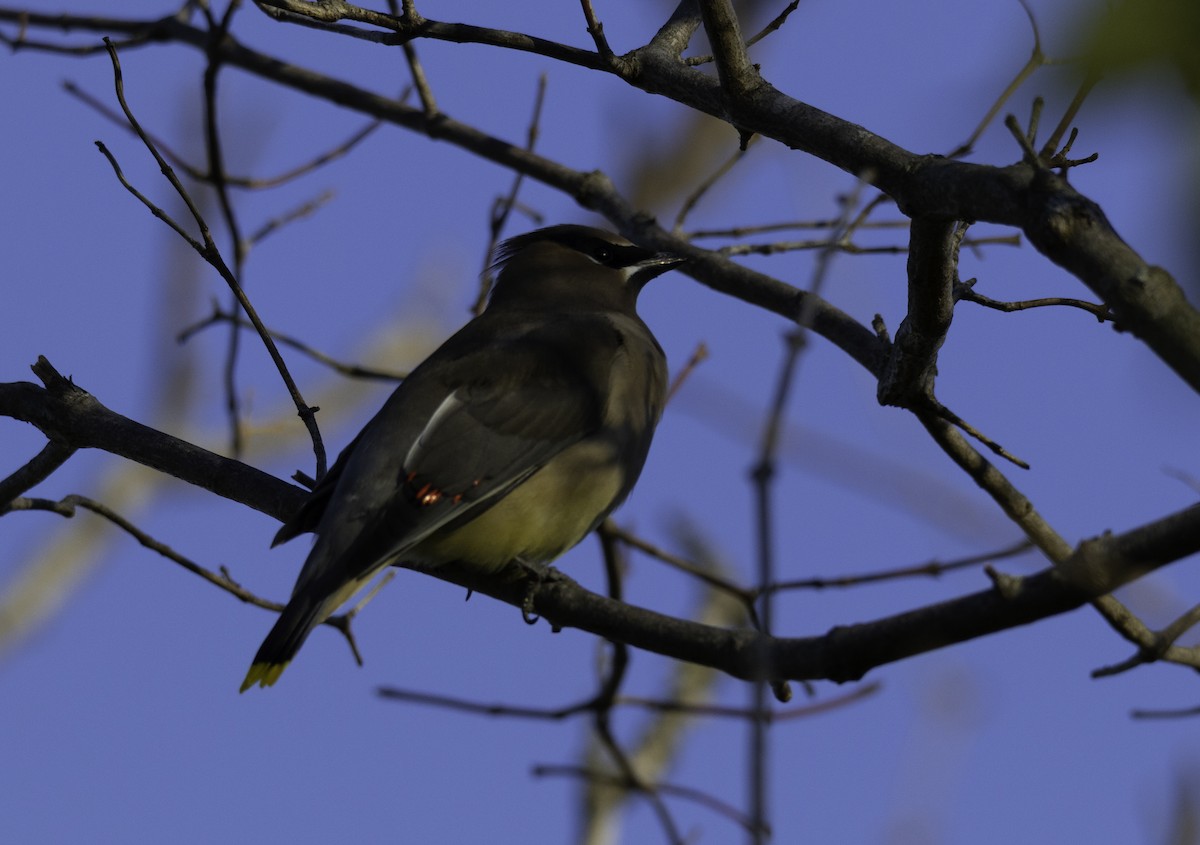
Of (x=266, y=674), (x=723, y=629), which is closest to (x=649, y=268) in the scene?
(x=266, y=674)

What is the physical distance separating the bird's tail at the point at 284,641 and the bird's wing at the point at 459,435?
0.11 meters

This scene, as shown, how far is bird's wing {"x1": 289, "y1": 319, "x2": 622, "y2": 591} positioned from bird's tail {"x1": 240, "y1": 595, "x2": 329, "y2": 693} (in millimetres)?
111

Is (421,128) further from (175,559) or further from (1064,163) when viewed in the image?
(1064,163)

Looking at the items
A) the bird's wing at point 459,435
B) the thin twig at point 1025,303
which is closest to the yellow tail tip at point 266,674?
the bird's wing at point 459,435

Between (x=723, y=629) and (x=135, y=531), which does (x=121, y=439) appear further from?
(x=723, y=629)

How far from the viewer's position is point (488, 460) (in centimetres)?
491

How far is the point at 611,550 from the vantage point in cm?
549

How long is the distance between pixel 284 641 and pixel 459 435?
999mm

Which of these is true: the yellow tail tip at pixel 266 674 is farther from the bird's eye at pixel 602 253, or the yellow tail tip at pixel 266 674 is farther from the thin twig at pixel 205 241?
the bird's eye at pixel 602 253

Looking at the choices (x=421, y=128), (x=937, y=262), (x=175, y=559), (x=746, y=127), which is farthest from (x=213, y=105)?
(x=937, y=262)

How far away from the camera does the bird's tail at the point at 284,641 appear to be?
13.7 feet

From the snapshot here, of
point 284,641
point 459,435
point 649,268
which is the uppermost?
point 649,268

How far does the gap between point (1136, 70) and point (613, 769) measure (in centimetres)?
703

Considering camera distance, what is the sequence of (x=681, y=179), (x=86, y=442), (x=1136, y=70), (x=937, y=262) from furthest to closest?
(x=681, y=179) → (x=86, y=442) → (x=937, y=262) → (x=1136, y=70)
